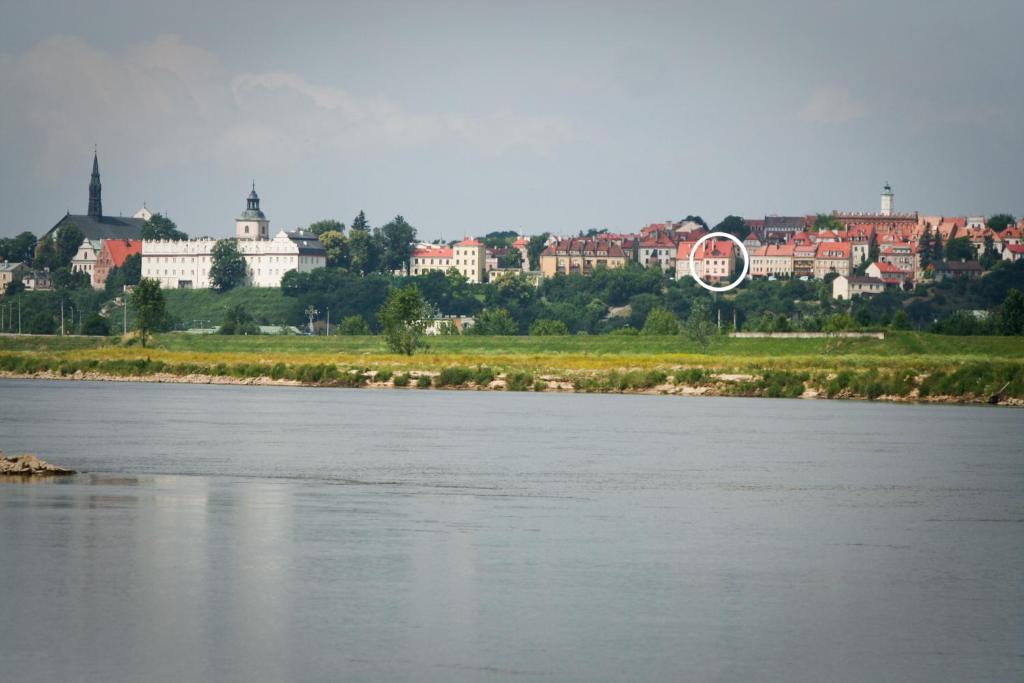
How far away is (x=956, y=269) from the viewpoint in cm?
19125

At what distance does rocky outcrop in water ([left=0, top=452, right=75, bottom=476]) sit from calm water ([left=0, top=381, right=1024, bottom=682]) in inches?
25.3

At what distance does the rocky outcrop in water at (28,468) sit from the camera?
21.8m

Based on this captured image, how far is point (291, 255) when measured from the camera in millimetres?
184875

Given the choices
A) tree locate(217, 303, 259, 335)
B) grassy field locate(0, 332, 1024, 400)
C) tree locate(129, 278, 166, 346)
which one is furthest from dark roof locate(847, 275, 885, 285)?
tree locate(129, 278, 166, 346)

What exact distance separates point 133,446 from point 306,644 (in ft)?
56.4

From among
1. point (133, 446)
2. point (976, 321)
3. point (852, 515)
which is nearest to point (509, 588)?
point (852, 515)

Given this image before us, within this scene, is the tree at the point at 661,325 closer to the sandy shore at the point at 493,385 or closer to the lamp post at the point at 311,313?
the sandy shore at the point at 493,385

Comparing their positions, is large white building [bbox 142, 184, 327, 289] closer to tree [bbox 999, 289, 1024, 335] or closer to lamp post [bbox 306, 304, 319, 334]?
lamp post [bbox 306, 304, 319, 334]

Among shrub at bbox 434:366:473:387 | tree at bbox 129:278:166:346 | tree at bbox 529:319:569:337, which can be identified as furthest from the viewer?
tree at bbox 529:319:569:337

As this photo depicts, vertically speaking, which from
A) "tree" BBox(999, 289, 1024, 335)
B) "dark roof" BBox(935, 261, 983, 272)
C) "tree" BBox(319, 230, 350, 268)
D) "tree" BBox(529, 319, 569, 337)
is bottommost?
"tree" BBox(529, 319, 569, 337)

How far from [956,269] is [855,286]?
15804 millimetres

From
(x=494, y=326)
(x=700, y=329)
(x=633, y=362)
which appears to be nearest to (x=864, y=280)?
(x=494, y=326)

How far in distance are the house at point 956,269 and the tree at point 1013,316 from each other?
95.2 meters

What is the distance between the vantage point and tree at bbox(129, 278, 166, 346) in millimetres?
90250
